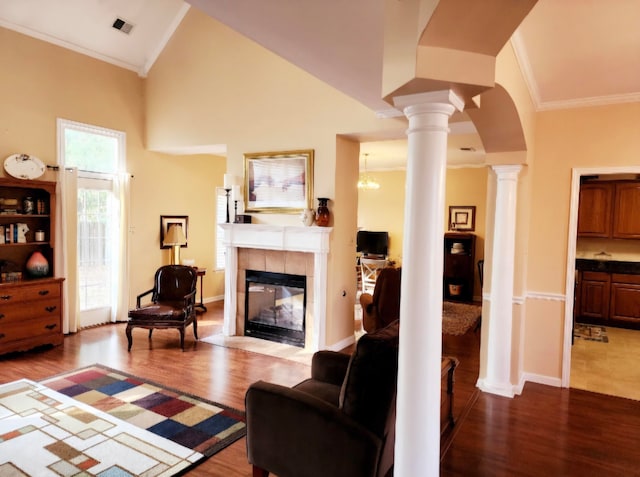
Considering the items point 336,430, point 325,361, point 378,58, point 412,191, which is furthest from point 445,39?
point 325,361

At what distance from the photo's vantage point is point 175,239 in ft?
22.9

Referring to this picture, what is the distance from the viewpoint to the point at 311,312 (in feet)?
17.3

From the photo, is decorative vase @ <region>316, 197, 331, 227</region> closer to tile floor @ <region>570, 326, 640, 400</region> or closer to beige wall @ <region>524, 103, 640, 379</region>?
beige wall @ <region>524, 103, 640, 379</region>

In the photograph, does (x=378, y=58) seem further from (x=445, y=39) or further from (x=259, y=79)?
(x=259, y=79)

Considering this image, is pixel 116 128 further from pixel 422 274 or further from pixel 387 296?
pixel 422 274

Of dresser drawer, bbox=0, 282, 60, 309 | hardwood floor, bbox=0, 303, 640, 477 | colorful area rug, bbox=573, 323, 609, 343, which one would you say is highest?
dresser drawer, bbox=0, 282, 60, 309

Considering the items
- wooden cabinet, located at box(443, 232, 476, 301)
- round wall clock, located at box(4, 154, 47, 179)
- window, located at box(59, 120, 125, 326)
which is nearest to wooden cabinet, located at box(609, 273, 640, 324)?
wooden cabinet, located at box(443, 232, 476, 301)

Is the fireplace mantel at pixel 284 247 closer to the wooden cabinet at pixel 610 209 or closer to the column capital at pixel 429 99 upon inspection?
the column capital at pixel 429 99

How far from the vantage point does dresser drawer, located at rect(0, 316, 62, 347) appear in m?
4.70

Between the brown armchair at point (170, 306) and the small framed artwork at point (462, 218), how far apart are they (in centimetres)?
566

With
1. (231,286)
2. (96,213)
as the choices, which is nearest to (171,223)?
(96,213)

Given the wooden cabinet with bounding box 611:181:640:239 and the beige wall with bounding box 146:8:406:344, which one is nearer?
the beige wall with bounding box 146:8:406:344

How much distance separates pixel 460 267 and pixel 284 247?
4675 millimetres

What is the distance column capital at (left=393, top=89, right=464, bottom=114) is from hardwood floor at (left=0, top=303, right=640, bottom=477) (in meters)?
2.28
